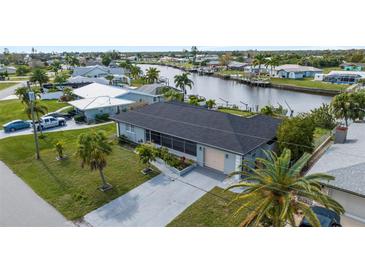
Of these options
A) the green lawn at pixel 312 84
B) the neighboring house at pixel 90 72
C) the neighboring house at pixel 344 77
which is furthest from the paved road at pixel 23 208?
the neighboring house at pixel 344 77

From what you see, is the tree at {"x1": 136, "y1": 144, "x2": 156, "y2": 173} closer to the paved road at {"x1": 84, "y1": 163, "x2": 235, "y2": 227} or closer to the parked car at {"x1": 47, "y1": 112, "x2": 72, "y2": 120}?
the paved road at {"x1": 84, "y1": 163, "x2": 235, "y2": 227}

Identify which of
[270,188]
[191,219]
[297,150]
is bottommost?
[191,219]

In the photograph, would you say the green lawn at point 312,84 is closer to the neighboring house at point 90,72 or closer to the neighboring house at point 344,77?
the neighboring house at point 344,77

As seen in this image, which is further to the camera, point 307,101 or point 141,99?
point 307,101

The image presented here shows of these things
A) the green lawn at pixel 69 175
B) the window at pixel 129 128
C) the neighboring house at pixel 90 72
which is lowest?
the green lawn at pixel 69 175

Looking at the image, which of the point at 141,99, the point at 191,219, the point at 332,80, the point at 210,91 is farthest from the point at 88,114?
the point at 332,80

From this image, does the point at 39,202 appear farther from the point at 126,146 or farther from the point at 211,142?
the point at 211,142

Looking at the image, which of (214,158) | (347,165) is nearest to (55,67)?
(214,158)
